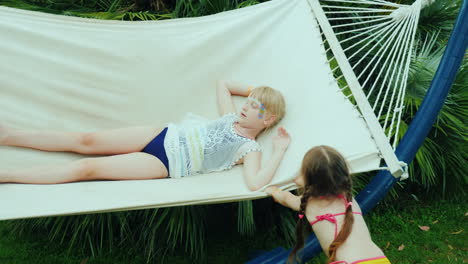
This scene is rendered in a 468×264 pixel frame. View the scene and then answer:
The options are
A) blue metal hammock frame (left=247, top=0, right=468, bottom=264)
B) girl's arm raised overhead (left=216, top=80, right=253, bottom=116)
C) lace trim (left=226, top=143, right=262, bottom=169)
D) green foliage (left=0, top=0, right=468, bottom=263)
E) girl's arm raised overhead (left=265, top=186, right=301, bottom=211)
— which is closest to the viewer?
girl's arm raised overhead (left=265, top=186, right=301, bottom=211)

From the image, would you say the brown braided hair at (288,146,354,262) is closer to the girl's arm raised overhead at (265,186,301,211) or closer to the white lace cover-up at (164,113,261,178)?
the girl's arm raised overhead at (265,186,301,211)

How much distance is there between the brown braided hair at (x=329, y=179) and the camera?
1367mm

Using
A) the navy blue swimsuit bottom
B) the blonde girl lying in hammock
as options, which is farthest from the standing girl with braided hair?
the navy blue swimsuit bottom

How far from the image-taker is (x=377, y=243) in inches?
95.9

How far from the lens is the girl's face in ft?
6.46

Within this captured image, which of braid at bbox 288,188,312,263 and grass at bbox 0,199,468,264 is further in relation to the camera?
grass at bbox 0,199,468,264

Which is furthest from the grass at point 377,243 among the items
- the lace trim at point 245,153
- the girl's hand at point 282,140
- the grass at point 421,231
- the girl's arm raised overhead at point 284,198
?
the girl's arm raised overhead at point 284,198

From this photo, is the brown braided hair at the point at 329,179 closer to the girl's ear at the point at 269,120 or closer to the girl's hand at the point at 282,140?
the girl's hand at the point at 282,140

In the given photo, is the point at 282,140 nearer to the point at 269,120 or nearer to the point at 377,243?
the point at 269,120

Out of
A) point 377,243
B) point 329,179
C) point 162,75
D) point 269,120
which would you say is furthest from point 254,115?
point 377,243

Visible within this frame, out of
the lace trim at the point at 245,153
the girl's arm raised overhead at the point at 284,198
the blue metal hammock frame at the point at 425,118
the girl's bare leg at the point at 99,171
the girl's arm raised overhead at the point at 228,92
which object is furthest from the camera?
the girl's arm raised overhead at the point at 228,92

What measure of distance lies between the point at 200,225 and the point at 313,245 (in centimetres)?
74

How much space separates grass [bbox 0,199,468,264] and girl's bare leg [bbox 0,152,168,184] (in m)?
0.59

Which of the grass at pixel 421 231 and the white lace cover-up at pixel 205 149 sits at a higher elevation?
the white lace cover-up at pixel 205 149
